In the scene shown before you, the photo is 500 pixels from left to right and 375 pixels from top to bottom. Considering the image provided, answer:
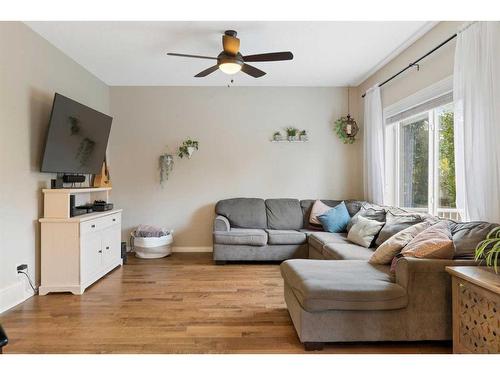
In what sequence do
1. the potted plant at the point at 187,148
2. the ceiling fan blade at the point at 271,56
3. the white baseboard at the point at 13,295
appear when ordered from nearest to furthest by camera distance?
the white baseboard at the point at 13,295
the ceiling fan blade at the point at 271,56
the potted plant at the point at 187,148

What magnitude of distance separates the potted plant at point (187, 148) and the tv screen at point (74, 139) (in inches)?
45.9

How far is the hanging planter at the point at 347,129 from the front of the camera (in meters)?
5.09

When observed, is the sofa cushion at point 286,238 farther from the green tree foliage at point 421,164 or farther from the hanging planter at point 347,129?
the hanging planter at point 347,129

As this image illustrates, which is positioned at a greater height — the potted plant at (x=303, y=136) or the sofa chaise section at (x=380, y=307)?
the potted plant at (x=303, y=136)

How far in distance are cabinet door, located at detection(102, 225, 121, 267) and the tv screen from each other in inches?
31.8

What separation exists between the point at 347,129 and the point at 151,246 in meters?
3.53

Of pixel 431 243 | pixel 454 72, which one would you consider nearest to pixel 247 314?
pixel 431 243

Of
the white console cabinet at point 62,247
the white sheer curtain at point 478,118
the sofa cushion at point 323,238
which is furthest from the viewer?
the sofa cushion at point 323,238

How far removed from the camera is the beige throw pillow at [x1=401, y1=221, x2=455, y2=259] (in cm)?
216

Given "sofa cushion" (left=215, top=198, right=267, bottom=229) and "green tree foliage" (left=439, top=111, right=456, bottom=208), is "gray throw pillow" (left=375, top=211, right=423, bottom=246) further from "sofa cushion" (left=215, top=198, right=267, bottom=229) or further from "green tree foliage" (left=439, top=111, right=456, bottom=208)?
"sofa cushion" (left=215, top=198, right=267, bottom=229)

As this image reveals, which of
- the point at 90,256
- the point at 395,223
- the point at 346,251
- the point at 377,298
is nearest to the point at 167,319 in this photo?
the point at 90,256

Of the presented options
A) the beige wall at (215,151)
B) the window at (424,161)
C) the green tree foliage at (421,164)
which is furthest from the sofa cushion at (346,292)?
the beige wall at (215,151)

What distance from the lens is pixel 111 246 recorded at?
Result: 400 centimetres

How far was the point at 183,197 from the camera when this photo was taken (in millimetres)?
5117
